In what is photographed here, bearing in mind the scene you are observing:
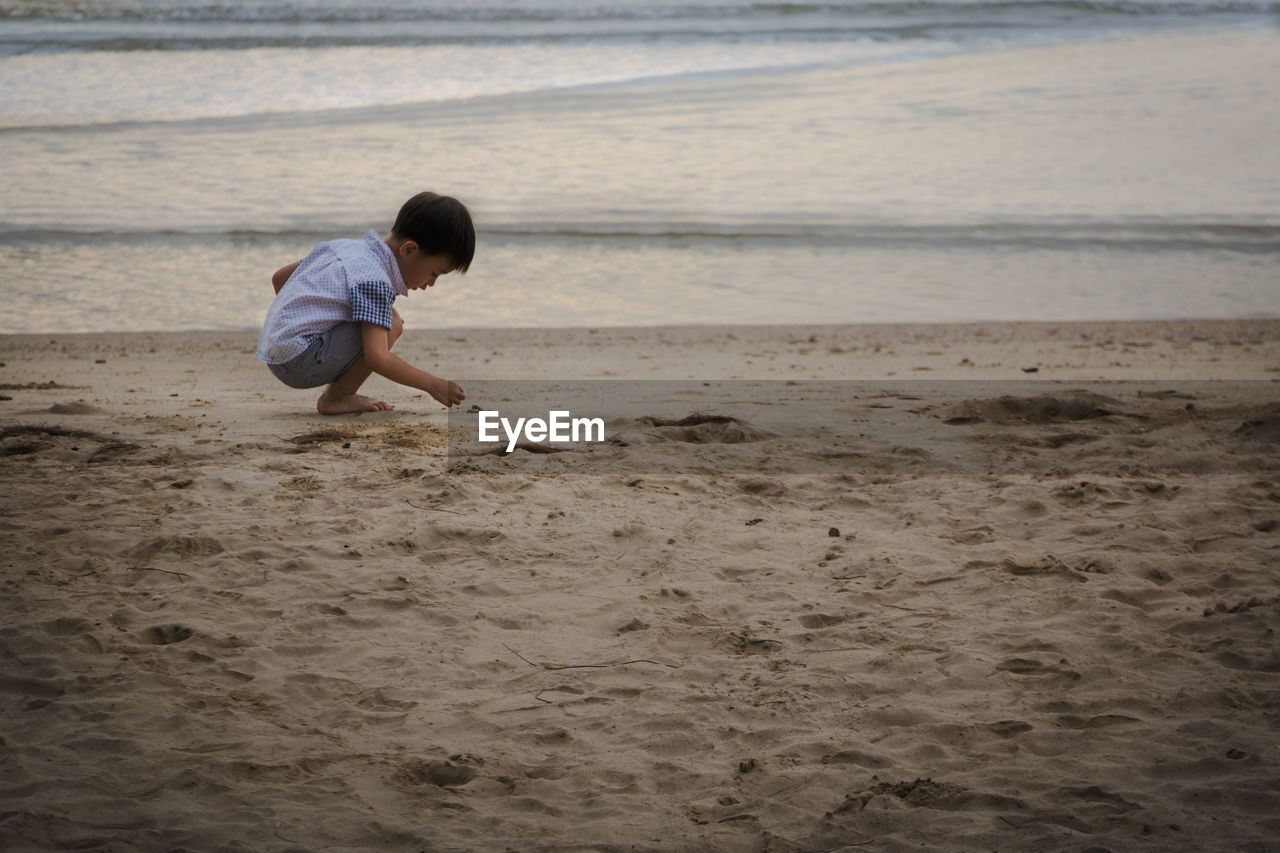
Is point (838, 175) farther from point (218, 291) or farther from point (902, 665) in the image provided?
point (902, 665)

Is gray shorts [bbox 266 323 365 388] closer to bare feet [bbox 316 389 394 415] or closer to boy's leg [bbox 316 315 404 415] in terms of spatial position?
boy's leg [bbox 316 315 404 415]

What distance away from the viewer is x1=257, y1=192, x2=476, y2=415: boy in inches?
165

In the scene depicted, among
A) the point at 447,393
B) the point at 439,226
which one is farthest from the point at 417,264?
the point at 447,393

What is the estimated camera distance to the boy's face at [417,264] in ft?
14.1

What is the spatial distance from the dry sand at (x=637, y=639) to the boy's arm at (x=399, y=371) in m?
0.29

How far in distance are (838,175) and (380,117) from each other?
6.24 m

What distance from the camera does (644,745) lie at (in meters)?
2.43

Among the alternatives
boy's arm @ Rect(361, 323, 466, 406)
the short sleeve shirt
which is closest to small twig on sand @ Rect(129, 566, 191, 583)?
boy's arm @ Rect(361, 323, 466, 406)

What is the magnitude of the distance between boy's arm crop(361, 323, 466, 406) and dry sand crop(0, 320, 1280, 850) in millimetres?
289

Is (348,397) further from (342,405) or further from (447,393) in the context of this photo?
(447,393)

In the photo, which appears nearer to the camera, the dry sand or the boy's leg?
the dry sand

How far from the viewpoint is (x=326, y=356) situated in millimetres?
4520

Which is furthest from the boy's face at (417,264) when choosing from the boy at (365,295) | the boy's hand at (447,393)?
the boy's hand at (447,393)

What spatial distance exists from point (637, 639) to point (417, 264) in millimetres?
2130
